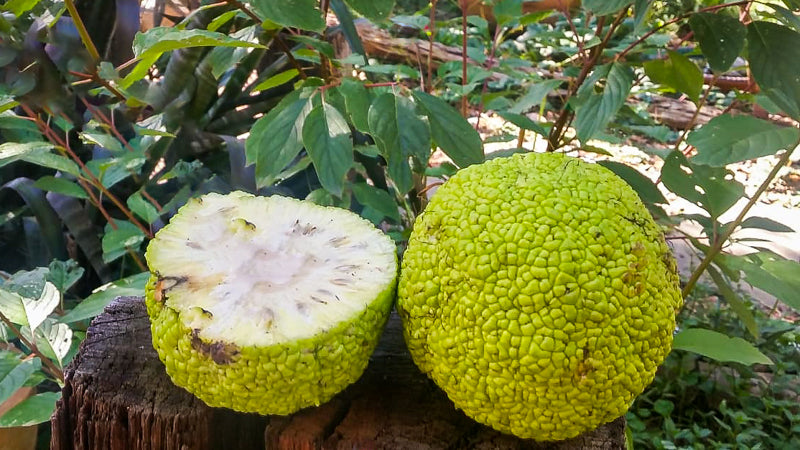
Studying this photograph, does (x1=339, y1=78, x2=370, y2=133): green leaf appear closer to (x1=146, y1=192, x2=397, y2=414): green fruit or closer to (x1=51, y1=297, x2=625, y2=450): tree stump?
(x1=146, y1=192, x2=397, y2=414): green fruit

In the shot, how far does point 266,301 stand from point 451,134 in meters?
0.44

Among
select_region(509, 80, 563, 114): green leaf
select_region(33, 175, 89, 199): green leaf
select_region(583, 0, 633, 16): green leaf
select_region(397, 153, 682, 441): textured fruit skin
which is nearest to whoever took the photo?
select_region(397, 153, 682, 441): textured fruit skin

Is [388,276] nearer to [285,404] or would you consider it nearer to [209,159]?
[285,404]

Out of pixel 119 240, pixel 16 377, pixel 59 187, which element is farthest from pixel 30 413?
pixel 59 187

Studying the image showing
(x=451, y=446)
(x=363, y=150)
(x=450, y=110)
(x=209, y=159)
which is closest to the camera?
(x=451, y=446)

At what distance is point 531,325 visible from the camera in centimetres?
67

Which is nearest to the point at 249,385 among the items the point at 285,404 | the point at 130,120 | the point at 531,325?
the point at 285,404

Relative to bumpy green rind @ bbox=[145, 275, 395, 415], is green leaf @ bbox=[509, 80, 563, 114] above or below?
above

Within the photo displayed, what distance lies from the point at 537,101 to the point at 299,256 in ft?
2.32

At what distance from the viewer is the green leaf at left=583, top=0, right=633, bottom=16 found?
893mm

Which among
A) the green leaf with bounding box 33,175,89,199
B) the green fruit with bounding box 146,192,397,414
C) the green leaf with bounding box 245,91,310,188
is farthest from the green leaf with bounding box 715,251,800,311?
the green leaf with bounding box 33,175,89,199

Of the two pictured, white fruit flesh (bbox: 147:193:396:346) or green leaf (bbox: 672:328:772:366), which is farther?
green leaf (bbox: 672:328:772:366)

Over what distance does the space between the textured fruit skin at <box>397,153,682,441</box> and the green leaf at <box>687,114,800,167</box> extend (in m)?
0.24

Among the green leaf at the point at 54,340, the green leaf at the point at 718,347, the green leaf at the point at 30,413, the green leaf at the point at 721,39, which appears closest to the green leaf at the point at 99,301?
the green leaf at the point at 54,340
